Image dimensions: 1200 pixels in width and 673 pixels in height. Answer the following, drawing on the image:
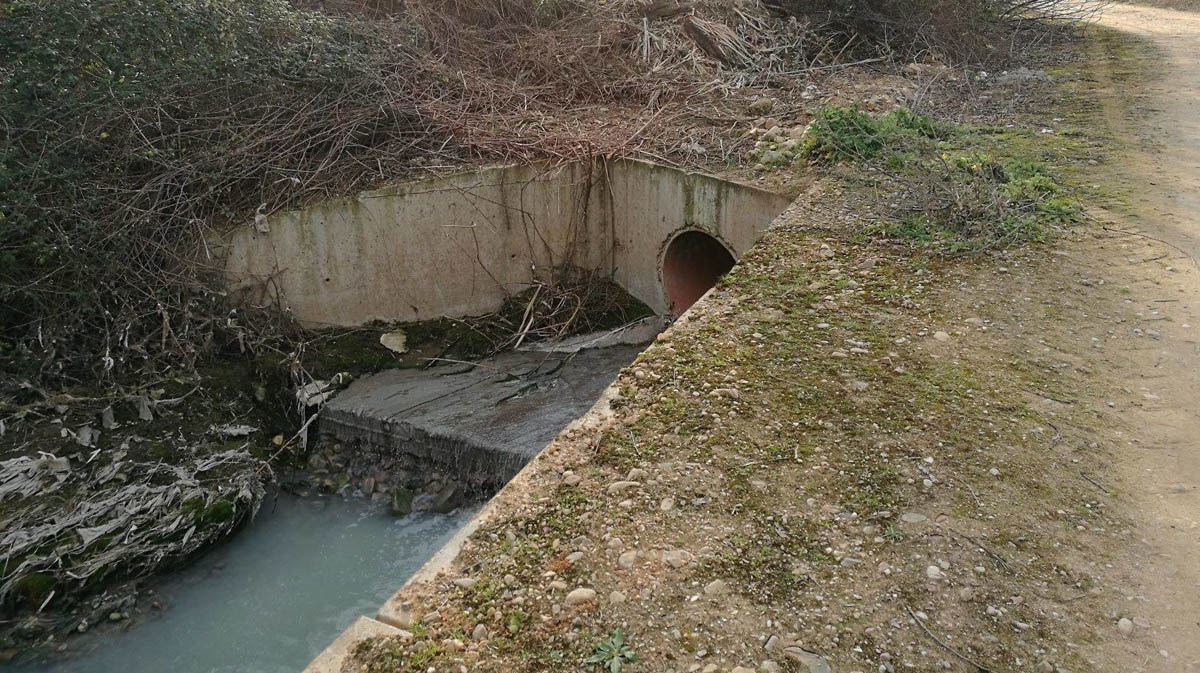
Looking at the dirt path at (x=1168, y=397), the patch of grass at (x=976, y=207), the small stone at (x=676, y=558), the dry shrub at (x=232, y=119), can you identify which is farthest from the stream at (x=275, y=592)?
the dirt path at (x=1168, y=397)

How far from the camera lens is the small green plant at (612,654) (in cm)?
319

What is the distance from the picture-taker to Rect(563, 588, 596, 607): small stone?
3.46 metres

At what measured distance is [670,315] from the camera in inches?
371

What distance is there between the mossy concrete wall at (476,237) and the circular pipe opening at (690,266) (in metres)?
0.13

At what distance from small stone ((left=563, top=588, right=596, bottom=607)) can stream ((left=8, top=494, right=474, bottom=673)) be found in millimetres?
2758

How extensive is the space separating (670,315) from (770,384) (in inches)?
186

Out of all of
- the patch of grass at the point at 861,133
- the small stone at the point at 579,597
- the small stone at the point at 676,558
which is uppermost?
the patch of grass at the point at 861,133

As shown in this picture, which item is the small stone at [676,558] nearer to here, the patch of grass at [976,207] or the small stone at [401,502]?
the patch of grass at [976,207]

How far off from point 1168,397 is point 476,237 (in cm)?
622

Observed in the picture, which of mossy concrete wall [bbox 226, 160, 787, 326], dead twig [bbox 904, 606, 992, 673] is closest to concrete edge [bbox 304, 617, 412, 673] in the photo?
dead twig [bbox 904, 606, 992, 673]

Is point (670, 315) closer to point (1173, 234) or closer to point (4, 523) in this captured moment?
point (1173, 234)

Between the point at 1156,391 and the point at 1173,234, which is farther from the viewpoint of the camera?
the point at 1173,234

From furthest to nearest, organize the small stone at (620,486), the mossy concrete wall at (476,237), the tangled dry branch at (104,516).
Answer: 1. the mossy concrete wall at (476,237)
2. the tangled dry branch at (104,516)
3. the small stone at (620,486)

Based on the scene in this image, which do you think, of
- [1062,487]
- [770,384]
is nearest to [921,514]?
[1062,487]
